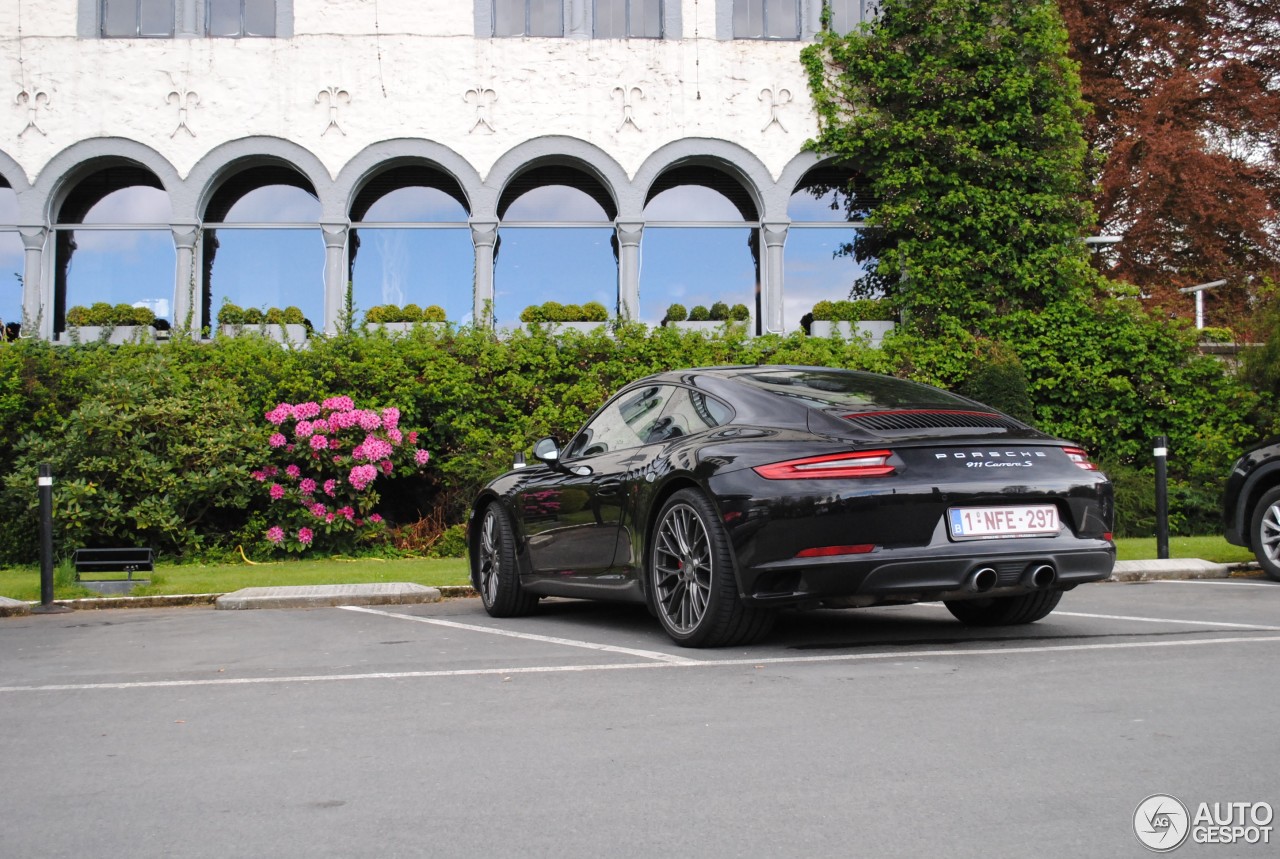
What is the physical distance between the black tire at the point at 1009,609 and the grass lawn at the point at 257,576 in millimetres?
4800

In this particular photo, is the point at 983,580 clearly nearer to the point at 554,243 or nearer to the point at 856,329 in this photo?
the point at 856,329

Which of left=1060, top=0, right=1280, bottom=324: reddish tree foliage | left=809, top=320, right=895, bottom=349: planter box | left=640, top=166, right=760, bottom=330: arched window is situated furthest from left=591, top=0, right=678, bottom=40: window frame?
left=1060, top=0, right=1280, bottom=324: reddish tree foliage

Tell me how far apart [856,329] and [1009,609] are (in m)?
12.6

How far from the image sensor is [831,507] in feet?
18.5

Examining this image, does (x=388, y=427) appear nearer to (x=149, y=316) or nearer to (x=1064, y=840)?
(x=149, y=316)

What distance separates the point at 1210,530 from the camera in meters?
17.7

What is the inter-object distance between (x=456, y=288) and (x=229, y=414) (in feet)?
19.5

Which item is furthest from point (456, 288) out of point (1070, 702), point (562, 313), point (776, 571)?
point (1070, 702)

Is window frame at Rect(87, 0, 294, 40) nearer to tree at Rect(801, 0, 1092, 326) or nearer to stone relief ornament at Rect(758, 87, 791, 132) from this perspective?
stone relief ornament at Rect(758, 87, 791, 132)

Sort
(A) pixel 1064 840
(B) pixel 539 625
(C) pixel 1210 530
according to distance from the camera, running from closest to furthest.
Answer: (A) pixel 1064 840, (B) pixel 539 625, (C) pixel 1210 530

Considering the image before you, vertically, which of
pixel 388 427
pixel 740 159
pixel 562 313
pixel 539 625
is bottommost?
pixel 539 625

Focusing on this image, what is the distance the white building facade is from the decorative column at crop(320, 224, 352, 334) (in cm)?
3

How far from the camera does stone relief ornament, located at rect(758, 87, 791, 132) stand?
65.0ft

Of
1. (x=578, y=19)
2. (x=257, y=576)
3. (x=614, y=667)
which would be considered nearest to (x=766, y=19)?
(x=578, y=19)
